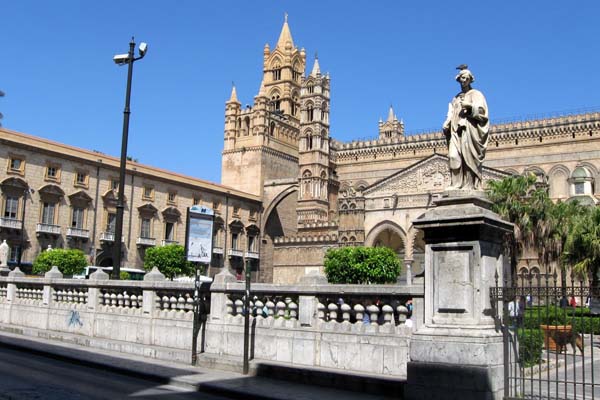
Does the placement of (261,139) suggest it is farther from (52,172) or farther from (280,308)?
(280,308)

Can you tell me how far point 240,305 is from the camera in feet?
39.1

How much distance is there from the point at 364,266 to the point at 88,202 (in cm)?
2242

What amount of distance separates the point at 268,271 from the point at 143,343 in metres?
52.9

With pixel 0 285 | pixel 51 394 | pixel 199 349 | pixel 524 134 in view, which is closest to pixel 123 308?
pixel 199 349

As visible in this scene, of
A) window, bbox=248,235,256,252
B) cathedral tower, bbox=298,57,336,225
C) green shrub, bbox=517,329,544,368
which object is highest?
cathedral tower, bbox=298,57,336,225

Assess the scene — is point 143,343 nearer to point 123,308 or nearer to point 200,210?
point 123,308

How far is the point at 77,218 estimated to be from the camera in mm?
48438

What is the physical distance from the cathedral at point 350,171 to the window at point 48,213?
20.5 metres

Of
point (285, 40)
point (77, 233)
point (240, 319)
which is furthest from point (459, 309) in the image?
point (285, 40)

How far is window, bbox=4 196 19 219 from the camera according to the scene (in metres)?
43.6

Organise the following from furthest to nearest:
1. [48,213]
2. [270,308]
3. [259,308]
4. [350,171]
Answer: [350,171]
[48,213]
[259,308]
[270,308]

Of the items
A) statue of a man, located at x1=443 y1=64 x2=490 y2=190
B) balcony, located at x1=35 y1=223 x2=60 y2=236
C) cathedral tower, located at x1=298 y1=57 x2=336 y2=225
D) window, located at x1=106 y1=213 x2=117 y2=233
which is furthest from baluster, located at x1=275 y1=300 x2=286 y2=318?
cathedral tower, located at x1=298 y1=57 x2=336 y2=225

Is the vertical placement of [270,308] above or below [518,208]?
below

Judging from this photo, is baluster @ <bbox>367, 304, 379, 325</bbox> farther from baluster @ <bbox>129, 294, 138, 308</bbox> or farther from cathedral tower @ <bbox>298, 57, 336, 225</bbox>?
cathedral tower @ <bbox>298, 57, 336, 225</bbox>
